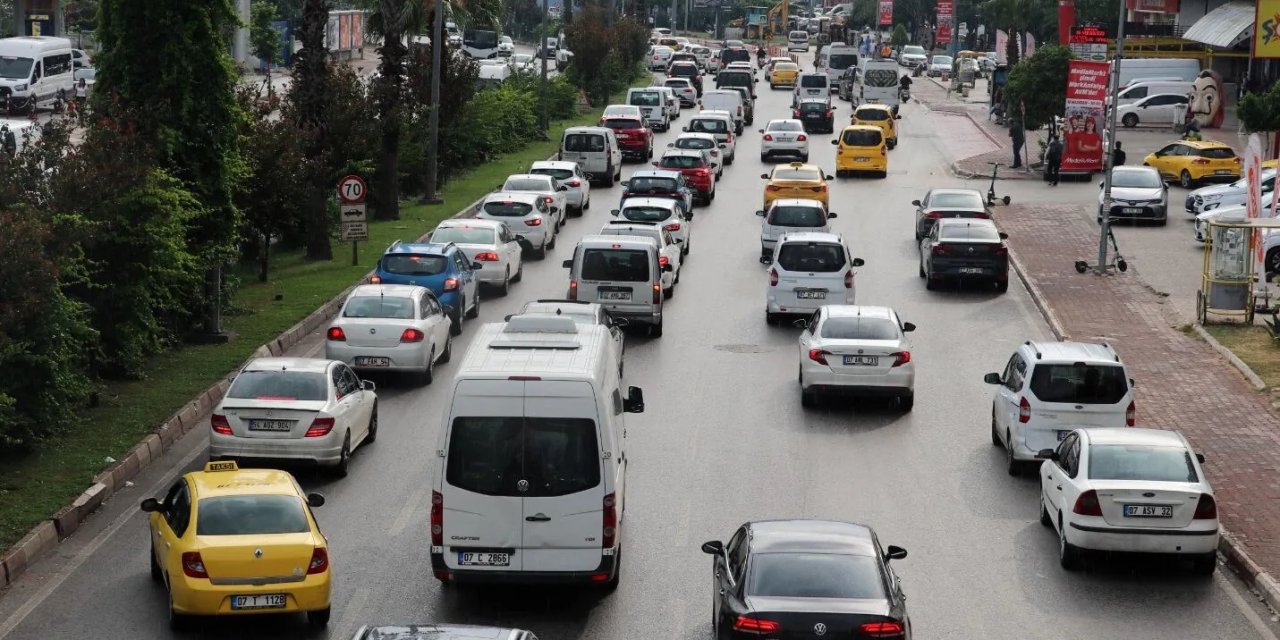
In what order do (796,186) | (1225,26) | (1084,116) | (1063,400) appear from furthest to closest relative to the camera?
(1225,26) < (1084,116) < (796,186) < (1063,400)

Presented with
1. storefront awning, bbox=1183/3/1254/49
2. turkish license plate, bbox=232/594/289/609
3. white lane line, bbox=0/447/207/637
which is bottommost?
white lane line, bbox=0/447/207/637

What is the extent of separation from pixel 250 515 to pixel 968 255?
73.9ft

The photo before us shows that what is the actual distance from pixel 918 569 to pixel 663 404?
825 centimetres

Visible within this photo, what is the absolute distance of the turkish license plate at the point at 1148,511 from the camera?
16672mm

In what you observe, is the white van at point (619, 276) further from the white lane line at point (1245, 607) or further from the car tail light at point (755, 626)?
the car tail light at point (755, 626)

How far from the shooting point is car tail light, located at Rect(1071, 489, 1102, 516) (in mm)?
16844

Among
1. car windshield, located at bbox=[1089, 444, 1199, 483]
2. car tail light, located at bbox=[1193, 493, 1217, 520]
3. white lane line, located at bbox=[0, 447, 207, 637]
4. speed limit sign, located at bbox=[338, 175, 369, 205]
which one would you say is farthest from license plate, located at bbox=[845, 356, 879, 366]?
speed limit sign, located at bbox=[338, 175, 369, 205]

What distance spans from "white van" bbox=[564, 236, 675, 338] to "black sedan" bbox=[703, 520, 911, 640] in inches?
608

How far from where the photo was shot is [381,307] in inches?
1025

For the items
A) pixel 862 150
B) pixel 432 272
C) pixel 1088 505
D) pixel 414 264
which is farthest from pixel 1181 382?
pixel 862 150

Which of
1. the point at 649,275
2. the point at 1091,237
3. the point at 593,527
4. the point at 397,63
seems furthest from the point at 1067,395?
the point at 397,63

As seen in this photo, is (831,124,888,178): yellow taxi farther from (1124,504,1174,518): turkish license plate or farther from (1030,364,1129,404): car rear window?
(1124,504,1174,518): turkish license plate

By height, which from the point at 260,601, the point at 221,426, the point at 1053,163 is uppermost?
the point at 1053,163

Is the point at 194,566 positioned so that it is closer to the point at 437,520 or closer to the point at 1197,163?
the point at 437,520
